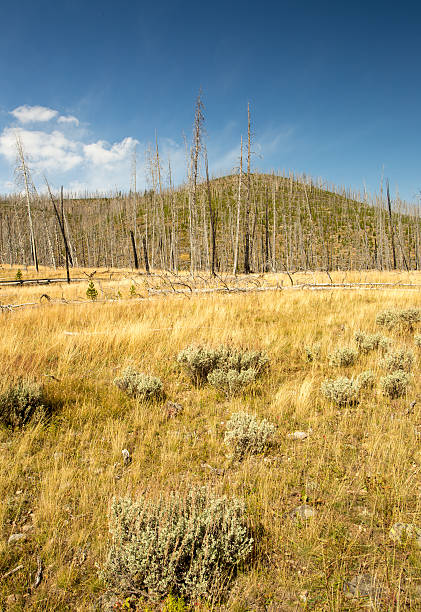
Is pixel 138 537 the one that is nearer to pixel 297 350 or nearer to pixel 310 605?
pixel 310 605

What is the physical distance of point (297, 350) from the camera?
5.62 meters

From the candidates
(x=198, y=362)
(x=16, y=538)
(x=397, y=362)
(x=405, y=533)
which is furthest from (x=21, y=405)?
(x=397, y=362)

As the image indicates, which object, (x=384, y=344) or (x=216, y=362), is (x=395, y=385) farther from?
(x=216, y=362)

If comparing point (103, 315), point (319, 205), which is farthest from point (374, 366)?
point (319, 205)

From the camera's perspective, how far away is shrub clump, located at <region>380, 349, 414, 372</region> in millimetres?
4375

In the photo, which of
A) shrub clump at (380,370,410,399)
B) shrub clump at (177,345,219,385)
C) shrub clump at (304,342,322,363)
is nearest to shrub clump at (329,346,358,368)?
shrub clump at (304,342,322,363)

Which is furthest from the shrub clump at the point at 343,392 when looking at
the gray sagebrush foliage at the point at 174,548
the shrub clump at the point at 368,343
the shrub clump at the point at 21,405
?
the shrub clump at the point at 21,405

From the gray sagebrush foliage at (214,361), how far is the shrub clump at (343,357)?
114cm

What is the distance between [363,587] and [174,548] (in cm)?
109

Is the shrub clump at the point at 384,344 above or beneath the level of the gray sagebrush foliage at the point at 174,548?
above

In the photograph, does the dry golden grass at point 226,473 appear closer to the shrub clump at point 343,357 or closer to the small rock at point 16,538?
the small rock at point 16,538

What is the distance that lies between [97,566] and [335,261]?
2920 inches

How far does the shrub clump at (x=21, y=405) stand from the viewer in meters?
3.22

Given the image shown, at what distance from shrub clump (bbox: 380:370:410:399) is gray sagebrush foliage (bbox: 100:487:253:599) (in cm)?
279
